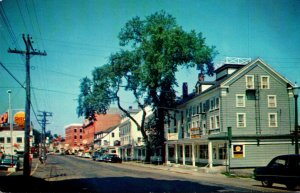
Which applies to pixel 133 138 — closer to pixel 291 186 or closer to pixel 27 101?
pixel 27 101

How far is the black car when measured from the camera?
1672cm

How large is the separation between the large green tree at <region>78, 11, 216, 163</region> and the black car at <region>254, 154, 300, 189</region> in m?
26.7

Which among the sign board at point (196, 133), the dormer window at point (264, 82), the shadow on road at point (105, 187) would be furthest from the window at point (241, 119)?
the shadow on road at point (105, 187)

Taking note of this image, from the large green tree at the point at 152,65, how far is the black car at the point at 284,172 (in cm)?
2669

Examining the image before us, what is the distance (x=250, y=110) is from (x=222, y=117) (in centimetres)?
352

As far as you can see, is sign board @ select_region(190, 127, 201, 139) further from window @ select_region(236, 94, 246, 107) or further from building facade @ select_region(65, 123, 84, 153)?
building facade @ select_region(65, 123, 84, 153)

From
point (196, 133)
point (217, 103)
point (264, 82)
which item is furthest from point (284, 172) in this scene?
point (196, 133)

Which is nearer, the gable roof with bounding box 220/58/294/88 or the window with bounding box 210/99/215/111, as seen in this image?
the gable roof with bounding box 220/58/294/88

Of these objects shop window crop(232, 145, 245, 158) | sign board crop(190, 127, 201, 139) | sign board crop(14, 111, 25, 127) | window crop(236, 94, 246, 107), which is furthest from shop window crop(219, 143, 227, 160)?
sign board crop(14, 111, 25, 127)

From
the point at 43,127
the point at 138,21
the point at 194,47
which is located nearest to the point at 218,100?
the point at 194,47

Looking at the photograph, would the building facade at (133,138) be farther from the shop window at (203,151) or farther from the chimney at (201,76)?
the shop window at (203,151)

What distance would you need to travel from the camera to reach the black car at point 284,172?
16.7 m

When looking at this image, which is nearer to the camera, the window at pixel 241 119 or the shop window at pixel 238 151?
the shop window at pixel 238 151

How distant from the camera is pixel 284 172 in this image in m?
17.2
